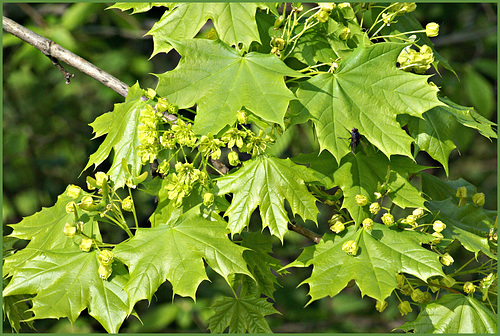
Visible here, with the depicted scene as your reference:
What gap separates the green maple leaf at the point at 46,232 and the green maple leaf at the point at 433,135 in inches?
37.2

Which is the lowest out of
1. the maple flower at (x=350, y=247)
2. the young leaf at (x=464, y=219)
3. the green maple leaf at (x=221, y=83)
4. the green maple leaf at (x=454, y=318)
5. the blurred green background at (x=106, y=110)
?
the blurred green background at (x=106, y=110)

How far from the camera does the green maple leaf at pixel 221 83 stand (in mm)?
1188

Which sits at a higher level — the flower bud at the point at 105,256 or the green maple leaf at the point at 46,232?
the flower bud at the point at 105,256

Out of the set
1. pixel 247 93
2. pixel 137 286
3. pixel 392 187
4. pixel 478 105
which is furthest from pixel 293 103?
pixel 478 105

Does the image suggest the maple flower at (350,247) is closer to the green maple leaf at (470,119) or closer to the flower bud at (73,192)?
the green maple leaf at (470,119)

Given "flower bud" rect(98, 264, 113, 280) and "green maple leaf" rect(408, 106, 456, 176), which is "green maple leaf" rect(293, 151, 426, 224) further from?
"flower bud" rect(98, 264, 113, 280)

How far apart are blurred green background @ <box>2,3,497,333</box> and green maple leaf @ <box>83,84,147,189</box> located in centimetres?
254

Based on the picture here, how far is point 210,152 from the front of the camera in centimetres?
125

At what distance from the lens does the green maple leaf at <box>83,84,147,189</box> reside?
1.34 metres

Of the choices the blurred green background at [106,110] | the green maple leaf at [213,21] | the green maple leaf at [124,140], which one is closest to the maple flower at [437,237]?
the green maple leaf at [213,21]

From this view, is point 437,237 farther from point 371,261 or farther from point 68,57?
point 68,57

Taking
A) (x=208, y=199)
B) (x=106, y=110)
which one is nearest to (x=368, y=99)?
(x=208, y=199)

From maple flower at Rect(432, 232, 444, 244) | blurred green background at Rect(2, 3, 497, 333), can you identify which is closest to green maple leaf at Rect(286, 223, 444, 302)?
maple flower at Rect(432, 232, 444, 244)

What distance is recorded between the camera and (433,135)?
1359 mm
